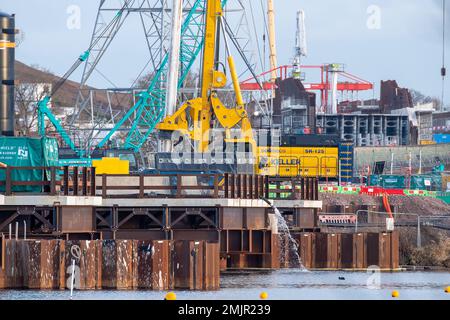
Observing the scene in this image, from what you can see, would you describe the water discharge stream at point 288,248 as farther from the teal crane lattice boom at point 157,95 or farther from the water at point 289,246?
the teal crane lattice boom at point 157,95

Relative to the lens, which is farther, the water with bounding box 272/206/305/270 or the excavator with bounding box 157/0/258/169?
the excavator with bounding box 157/0/258/169

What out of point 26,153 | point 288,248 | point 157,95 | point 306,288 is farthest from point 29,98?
point 306,288

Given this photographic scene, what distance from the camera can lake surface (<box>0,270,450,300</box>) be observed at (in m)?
41.6

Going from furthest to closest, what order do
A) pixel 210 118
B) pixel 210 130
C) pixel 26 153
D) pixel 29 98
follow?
pixel 29 98
pixel 210 118
pixel 210 130
pixel 26 153

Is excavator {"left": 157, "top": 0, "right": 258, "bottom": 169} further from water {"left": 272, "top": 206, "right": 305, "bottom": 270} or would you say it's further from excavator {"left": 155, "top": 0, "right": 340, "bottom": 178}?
water {"left": 272, "top": 206, "right": 305, "bottom": 270}

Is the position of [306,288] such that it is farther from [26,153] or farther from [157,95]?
[157,95]

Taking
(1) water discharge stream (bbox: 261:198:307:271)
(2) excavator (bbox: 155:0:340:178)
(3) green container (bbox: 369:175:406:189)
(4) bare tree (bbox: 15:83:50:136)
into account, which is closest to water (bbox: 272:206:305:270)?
(1) water discharge stream (bbox: 261:198:307:271)

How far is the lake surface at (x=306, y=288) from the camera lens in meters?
41.6

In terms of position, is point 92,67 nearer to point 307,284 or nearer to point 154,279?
point 307,284

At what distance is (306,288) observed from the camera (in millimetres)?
49750

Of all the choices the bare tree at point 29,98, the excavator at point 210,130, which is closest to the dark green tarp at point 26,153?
Answer: the excavator at point 210,130

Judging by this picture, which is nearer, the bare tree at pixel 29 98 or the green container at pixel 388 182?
the bare tree at pixel 29 98

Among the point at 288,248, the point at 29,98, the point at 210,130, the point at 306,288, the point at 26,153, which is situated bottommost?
the point at 306,288

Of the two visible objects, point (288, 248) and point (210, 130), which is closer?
point (288, 248)
